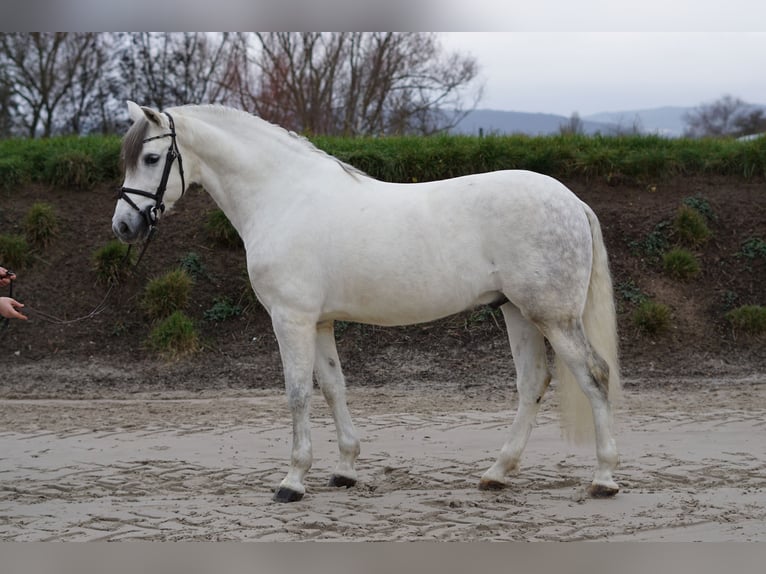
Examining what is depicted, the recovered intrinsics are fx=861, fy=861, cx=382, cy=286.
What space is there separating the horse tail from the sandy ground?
37cm

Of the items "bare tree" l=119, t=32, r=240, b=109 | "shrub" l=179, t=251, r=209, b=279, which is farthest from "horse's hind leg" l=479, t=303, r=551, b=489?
"bare tree" l=119, t=32, r=240, b=109

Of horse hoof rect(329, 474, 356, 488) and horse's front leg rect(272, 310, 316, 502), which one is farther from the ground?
horse's front leg rect(272, 310, 316, 502)

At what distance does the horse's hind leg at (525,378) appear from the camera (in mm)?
4840

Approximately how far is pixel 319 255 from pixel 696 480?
2450 millimetres

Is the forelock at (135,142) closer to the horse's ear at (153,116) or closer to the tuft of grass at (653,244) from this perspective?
the horse's ear at (153,116)

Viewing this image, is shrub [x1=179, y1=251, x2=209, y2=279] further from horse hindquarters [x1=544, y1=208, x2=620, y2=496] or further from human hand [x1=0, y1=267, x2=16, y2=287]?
horse hindquarters [x1=544, y1=208, x2=620, y2=496]

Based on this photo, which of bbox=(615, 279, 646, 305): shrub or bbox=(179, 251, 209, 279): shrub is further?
bbox=(179, 251, 209, 279): shrub

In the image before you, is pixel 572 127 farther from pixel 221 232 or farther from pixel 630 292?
pixel 221 232

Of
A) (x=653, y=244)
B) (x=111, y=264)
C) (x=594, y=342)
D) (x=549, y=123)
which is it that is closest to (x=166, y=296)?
(x=111, y=264)

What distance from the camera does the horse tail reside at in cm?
472

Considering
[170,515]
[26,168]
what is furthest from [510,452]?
[26,168]

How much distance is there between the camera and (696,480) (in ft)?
15.8

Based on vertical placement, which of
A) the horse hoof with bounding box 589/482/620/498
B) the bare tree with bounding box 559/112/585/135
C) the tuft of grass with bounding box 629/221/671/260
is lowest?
the horse hoof with bounding box 589/482/620/498

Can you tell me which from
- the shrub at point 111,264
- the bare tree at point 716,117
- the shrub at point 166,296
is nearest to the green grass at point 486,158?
the shrub at point 111,264
